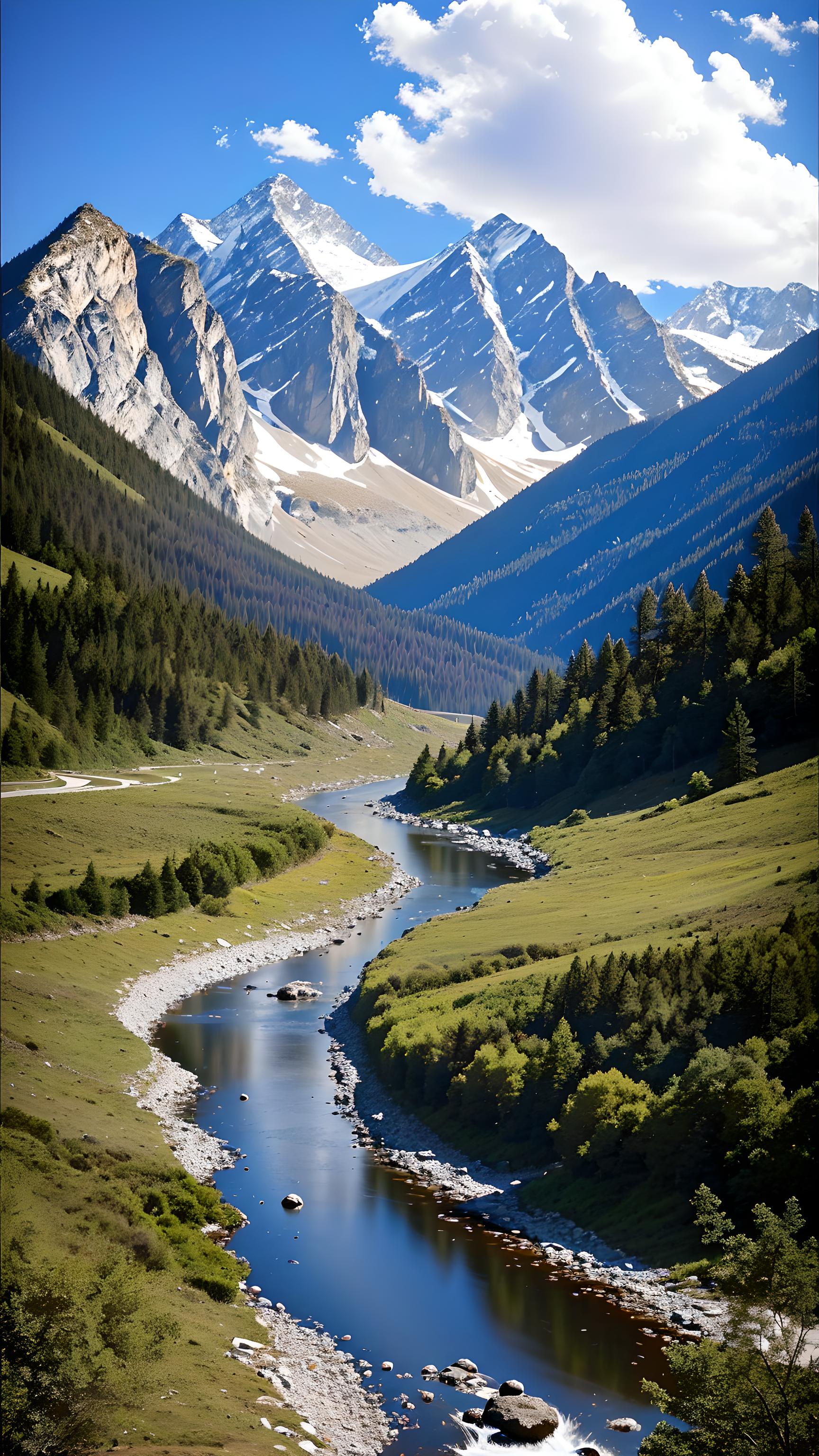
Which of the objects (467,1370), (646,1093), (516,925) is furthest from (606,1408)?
(516,925)

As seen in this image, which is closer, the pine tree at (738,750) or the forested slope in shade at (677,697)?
the pine tree at (738,750)

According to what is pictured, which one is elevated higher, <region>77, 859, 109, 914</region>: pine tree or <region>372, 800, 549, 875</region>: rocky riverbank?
<region>372, 800, 549, 875</region>: rocky riverbank

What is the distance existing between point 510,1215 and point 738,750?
7749 cm

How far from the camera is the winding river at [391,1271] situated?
37.2m

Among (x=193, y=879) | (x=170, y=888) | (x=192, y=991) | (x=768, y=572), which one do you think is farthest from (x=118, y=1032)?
(x=768, y=572)

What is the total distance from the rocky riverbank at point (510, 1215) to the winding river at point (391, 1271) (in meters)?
0.84

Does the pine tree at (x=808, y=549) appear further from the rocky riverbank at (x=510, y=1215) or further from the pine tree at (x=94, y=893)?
the rocky riverbank at (x=510, y=1215)

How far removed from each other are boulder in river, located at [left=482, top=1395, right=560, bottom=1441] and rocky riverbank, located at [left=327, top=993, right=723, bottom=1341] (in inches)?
254

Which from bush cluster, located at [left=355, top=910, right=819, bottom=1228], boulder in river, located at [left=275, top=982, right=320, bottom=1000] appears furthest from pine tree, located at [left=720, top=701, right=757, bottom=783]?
bush cluster, located at [left=355, top=910, right=819, bottom=1228]

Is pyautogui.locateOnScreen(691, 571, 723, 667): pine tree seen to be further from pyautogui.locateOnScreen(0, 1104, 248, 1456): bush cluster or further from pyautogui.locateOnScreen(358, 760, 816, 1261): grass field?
pyautogui.locateOnScreen(0, 1104, 248, 1456): bush cluster

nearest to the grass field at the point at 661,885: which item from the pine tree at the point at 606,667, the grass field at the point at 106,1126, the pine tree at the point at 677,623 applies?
the grass field at the point at 106,1126

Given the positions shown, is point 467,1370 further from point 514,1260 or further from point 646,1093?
point 646,1093

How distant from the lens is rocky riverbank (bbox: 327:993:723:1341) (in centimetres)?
4150

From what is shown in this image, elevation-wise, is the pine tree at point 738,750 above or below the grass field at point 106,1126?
above
